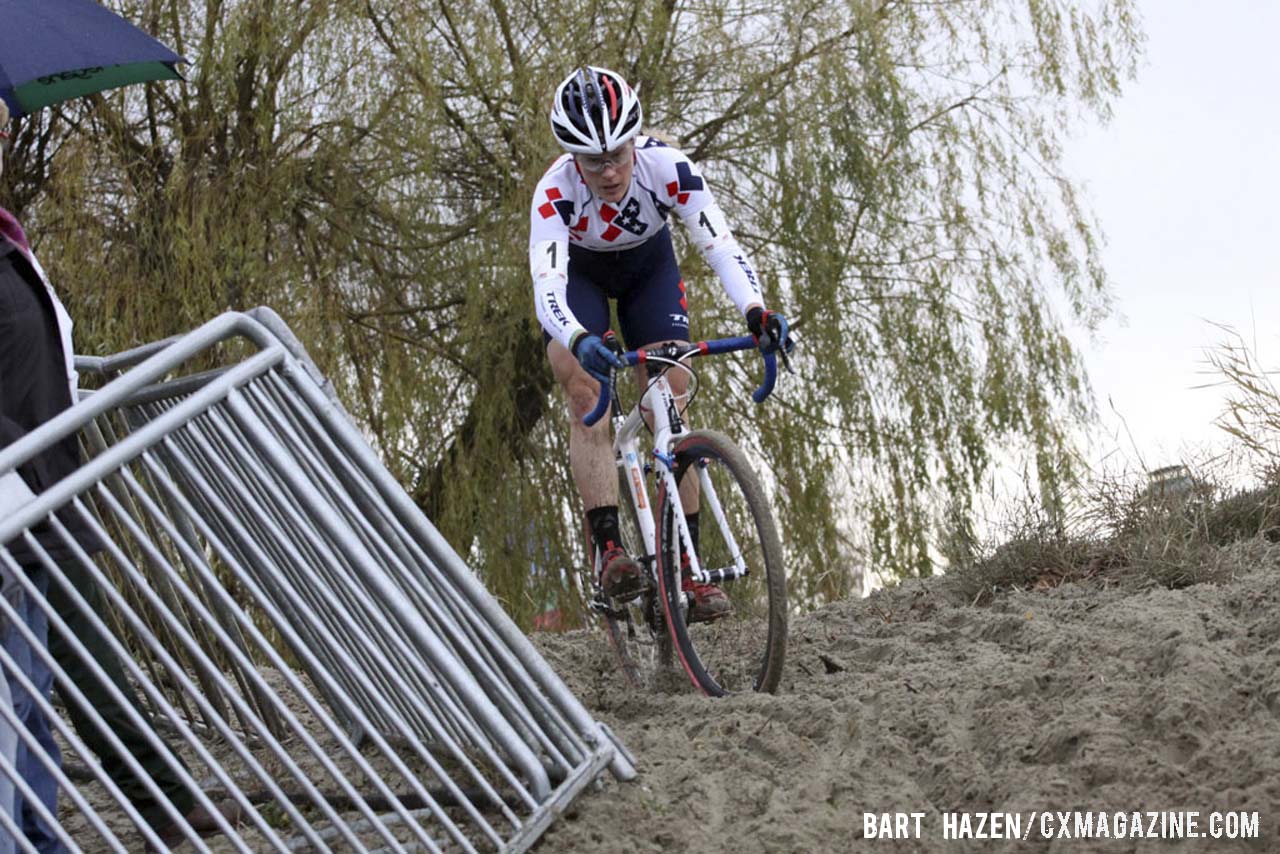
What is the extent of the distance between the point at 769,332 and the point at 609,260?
1.02m

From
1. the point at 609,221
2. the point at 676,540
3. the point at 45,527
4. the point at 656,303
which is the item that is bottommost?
the point at 676,540

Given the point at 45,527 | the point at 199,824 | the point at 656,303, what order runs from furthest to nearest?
the point at 656,303, the point at 199,824, the point at 45,527

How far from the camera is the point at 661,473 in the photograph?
5.20 meters

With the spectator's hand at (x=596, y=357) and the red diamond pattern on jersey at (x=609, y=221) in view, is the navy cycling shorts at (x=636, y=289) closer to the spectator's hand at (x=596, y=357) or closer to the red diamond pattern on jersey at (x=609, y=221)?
the red diamond pattern on jersey at (x=609, y=221)

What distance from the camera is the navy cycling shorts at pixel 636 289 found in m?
5.73

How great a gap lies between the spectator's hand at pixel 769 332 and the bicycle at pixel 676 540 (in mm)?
35

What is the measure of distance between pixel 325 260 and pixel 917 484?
469cm

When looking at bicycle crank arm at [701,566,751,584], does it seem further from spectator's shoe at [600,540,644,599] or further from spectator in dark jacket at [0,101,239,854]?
spectator in dark jacket at [0,101,239,854]

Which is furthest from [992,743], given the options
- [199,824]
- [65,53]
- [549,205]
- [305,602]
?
[65,53]

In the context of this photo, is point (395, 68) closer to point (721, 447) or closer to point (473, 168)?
point (473, 168)

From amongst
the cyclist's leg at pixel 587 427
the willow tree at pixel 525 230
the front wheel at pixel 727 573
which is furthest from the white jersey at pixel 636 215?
the willow tree at pixel 525 230

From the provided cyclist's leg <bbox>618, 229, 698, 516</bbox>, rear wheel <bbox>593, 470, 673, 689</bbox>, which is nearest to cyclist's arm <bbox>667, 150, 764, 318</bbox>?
cyclist's leg <bbox>618, 229, 698, 516</bbox>

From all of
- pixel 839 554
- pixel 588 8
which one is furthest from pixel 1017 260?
pixel 588 8

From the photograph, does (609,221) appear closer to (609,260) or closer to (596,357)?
(609,260)
